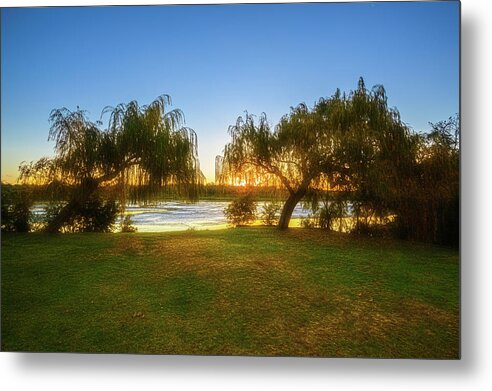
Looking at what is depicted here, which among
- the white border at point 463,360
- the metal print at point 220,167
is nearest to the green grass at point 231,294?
the metal print at point 220,167

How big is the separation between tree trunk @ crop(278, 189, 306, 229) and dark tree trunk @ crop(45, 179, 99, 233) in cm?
141

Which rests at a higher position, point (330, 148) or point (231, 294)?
point (330, 148)

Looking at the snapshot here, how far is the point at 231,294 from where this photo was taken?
2.48m

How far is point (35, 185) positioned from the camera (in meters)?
2.60

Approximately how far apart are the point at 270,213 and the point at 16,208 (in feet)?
6.16

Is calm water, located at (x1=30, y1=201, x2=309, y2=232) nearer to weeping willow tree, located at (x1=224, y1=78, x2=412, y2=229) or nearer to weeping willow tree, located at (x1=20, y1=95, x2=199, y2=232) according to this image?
weeping willow tree, located at (x1=20, y1=95, x2=199, y2=232)

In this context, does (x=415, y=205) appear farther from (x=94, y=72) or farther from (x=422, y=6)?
(x=94, y=72)

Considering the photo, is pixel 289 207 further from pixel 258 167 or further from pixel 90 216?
pixel 90 216

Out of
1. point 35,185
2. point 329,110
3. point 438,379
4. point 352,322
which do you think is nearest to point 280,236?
point 352,322

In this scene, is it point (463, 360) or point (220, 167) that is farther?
point (220, 167)

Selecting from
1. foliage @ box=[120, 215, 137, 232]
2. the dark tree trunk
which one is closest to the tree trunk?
foliage @ box=[120, 215, 137, 232]

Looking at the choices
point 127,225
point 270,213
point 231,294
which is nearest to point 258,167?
point 270,213

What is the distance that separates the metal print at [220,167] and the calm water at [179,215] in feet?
0.04

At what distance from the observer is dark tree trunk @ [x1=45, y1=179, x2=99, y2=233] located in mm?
2639
